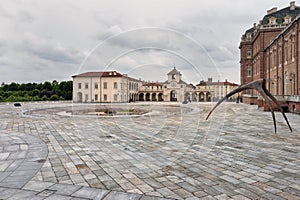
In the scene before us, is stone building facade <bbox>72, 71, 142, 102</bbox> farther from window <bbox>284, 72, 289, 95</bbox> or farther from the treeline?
window <bbox>284, 72, 289, 95</bbox>

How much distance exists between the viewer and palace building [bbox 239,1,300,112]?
2102 cm

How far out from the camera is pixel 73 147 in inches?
291

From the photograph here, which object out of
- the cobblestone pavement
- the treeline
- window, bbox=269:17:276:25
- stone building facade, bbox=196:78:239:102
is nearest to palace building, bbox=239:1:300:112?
window, bbox=269:17:276:25

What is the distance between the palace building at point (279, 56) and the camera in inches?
827

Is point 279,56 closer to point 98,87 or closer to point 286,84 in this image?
point 286,84

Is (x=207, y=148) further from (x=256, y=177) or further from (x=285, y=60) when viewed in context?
(x=285, y=60)

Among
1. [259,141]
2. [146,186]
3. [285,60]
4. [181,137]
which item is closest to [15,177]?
[146,186]

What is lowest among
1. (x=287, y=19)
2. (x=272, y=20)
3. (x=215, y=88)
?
(x=215, y=88)

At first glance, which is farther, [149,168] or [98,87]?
[98,87]

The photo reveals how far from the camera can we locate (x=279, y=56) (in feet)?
86.3

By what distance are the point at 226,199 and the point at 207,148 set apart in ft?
12.0

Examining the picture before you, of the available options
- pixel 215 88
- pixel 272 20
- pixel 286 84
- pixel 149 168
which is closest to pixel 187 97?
pixel 215 88

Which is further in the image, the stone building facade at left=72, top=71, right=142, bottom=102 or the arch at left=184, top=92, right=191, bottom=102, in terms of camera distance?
the stone building facade at left=72, top=71, right=142, bottom=102

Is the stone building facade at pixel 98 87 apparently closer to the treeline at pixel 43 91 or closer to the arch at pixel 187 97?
the treeline at pixel 43 91
